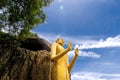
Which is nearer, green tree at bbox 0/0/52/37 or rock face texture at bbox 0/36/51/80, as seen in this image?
rock face texture at bbox 0/36/51/80

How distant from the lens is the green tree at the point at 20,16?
16781mm

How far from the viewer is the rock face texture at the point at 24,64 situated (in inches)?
444

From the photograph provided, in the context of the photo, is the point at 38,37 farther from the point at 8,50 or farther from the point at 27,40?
the point at 8,50

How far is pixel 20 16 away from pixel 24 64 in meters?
5.53

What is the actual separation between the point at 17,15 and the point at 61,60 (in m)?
7.53

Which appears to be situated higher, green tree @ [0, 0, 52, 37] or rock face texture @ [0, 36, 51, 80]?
green tree @ [0, 0, 52, 37]

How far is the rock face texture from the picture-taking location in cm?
1129

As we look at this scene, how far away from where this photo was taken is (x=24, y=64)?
11930 mm

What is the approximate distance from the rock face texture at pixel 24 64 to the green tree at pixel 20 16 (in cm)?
371

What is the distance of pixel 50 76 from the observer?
10.4 meters

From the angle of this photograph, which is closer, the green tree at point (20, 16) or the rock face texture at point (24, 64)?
the rock face texture at point (24, 64)

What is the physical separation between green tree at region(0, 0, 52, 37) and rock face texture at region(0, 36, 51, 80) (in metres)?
3.71

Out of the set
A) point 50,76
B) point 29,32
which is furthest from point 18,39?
point 50,76

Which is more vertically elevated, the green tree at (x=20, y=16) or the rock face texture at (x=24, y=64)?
the green tree at (x=20, y=16)
